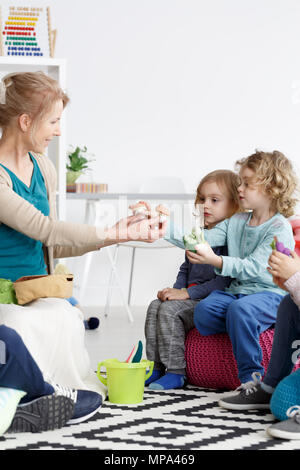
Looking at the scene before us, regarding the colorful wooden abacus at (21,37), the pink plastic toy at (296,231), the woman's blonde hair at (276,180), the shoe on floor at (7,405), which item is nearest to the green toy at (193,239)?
the woman's blonde hair at (276,180)

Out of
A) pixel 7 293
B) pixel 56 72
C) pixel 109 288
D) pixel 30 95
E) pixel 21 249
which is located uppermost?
pixel 56 72

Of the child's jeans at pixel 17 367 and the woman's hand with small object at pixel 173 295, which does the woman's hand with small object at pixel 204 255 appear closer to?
the woman's hand with small object at pixel 173 295

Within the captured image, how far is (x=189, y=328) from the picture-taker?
90.7 inches

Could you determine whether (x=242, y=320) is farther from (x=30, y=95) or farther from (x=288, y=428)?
(x=30, y=95)

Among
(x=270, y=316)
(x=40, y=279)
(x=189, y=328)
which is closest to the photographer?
(x=40, y=279)

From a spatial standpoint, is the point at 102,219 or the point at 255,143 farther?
the point at 255,143

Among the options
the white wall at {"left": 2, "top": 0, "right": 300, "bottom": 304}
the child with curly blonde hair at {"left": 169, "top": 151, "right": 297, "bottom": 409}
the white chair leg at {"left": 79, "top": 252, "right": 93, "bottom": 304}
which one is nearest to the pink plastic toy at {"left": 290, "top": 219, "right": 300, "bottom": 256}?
the child with curly blonde hair at {"left": 169, "top": 151, "right": 297, "bottom": 409}

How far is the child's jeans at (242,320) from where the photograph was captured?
2053mm

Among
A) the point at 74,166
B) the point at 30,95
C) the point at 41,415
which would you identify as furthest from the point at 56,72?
the point at 41,415

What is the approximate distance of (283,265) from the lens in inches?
68.7

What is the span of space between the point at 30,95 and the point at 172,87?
10.1 ft
